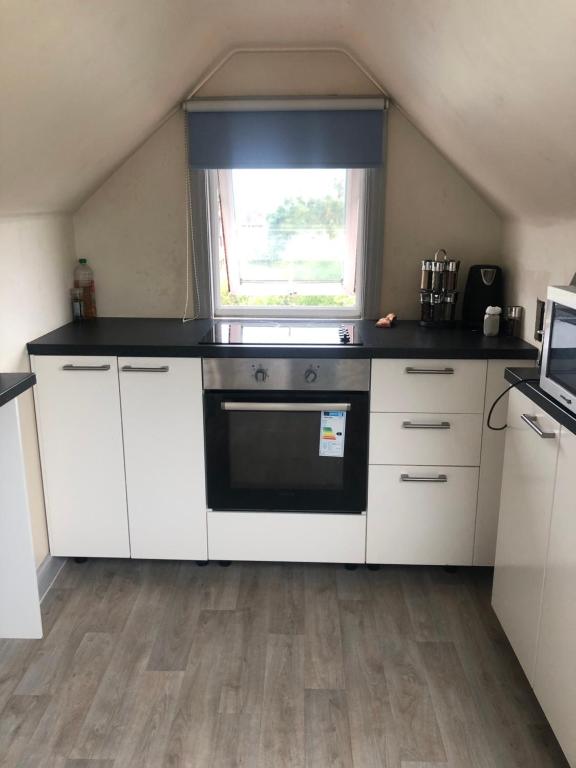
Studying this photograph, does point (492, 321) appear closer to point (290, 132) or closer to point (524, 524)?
point (524, 524)

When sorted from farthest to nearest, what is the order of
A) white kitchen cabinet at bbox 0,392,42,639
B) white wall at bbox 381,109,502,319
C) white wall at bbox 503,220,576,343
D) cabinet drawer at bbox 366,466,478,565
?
white wall at bbox 381,109,502,319 → cabinet drawer at bbox 366,466,478,565 → white wall at bbox 503,220,576,343 → white kitchen cabinet at bbox 0,392,42,639

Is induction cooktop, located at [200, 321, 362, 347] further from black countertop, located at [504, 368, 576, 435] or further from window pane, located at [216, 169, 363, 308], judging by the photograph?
black countertop, located at [504, 368, 576, 435]

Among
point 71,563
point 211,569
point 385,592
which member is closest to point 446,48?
point 385,592

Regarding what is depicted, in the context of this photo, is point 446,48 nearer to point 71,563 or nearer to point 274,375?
point 274,375

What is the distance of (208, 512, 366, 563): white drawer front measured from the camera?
2.63 m

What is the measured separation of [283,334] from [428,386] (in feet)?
2.09

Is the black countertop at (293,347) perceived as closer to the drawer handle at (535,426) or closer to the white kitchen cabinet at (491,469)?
the white kitchen cabinet at (491,469)

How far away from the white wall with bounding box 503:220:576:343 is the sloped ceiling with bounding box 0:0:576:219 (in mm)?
72

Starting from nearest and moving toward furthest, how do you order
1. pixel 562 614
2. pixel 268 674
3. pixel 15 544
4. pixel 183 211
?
pixel 562 614, pixel 15 544, pixel 268 674, pixel 183 211

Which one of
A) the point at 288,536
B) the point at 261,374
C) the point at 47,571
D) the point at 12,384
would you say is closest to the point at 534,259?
the point at 261,374

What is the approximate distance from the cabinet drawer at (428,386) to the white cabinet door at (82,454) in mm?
1013

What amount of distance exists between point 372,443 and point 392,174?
3.99 ft

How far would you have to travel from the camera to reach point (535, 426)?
187cm

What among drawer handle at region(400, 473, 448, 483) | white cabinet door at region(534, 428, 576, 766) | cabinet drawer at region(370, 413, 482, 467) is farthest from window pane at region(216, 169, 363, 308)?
white cabinet door at region(534, 428, 576, 766)
